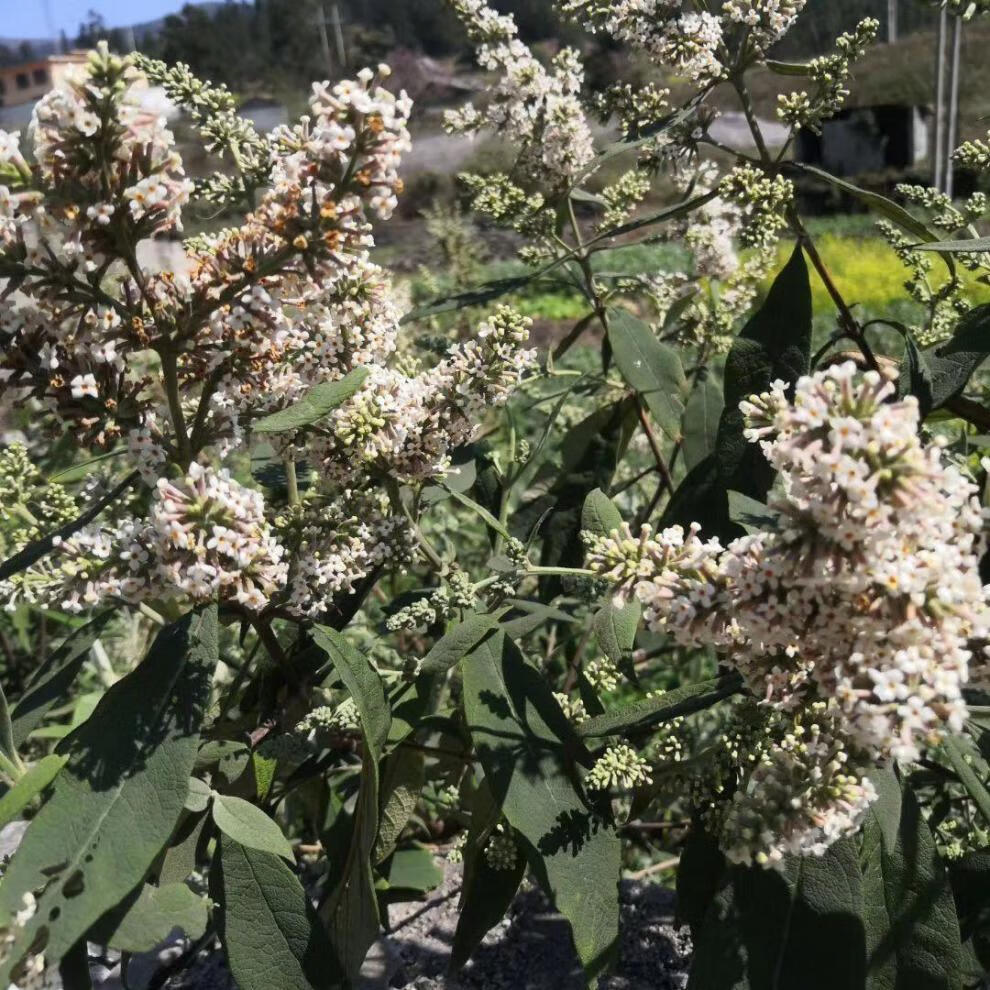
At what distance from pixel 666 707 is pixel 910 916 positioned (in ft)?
1.36

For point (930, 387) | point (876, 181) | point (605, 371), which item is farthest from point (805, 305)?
point (876, 181)

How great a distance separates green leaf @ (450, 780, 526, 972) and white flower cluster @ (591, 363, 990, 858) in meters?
0.59

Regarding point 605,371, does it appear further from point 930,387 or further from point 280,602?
point 280,602

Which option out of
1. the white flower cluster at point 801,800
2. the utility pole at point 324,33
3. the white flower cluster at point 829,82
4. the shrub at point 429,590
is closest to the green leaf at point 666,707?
the shrub at point 429,590

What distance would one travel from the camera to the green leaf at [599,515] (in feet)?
4.95

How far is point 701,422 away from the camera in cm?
197

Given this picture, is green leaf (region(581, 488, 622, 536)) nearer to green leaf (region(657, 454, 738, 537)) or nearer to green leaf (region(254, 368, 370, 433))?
green leaf (region(657, 454, 738, 537))

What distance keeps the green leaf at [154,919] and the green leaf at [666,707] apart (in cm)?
52

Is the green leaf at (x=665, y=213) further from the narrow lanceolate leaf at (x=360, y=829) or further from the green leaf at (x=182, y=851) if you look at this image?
the green leaf at (x=182, y=851)

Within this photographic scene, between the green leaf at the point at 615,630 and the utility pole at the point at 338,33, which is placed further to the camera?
the utility pole at the point at 338,33

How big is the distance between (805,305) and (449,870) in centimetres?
137

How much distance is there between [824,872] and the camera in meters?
1.31

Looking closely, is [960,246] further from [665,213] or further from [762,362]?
[665,213]

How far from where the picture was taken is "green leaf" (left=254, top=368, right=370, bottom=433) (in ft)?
3.74
